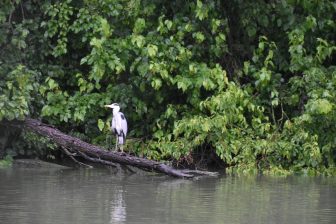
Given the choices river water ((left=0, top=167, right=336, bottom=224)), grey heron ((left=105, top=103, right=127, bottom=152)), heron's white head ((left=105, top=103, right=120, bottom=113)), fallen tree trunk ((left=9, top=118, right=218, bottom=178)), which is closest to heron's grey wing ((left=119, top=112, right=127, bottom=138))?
grey heron ((left=105, top=103, right=127, bottom=152))

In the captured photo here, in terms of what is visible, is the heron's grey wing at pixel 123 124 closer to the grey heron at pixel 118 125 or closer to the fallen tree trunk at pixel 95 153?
the grey heron at pixel 118 125

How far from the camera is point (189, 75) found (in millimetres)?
11883

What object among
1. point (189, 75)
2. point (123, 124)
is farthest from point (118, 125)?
point (189, 75)

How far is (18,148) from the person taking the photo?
1208cm

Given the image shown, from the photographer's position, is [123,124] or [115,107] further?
[115,107]

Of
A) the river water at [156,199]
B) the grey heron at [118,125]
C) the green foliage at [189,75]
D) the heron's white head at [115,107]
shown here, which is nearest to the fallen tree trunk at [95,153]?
the river water at [156,199]

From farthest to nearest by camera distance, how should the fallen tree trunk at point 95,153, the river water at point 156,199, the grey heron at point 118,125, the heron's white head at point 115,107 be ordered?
1. the heron's white head at point 115,107
2. the grey heron at point 118,125
3. the fallen tree trunk at point 95,153
4. the river water at point 156,199

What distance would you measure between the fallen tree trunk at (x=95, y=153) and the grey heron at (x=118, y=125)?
1.98 ft

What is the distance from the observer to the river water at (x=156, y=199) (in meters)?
7.40

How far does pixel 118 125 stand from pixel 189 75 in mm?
1279

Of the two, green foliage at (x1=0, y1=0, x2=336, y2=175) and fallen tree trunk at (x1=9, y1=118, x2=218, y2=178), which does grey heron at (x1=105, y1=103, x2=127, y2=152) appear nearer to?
green foliage at (x1=0, y1=0, x2=336, y2=175)

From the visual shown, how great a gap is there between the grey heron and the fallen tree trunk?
1.98ft

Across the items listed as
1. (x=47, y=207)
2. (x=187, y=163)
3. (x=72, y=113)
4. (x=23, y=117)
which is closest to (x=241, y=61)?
(x=187, y=163)

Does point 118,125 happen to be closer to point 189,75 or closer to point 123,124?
point 123,124
